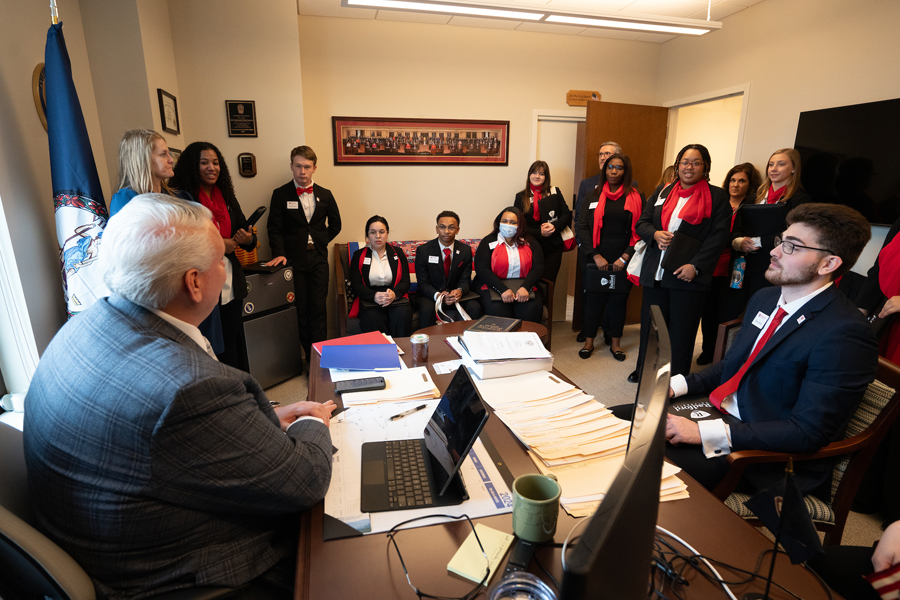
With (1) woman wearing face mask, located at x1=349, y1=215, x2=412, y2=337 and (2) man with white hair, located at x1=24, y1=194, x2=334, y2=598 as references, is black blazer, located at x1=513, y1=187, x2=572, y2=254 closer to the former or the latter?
(1) woman wearing face mask, located at x1=349, y1=215, x2=412, y2=337

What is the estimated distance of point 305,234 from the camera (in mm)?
3580

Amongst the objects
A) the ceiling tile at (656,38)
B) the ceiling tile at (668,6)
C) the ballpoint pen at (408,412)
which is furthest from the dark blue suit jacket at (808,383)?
the ceiling tile at (656,38)

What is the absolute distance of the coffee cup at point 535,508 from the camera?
824mm

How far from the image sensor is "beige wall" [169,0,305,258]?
3416 millimetres

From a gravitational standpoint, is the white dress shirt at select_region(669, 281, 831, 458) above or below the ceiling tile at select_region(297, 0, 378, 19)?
below

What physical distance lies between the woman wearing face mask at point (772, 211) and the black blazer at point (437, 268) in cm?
201

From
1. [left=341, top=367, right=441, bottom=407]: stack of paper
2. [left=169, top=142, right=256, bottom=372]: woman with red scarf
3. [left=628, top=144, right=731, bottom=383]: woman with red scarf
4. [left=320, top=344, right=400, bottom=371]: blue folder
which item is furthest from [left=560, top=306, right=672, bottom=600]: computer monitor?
[left=169, top=142, right=256, bottom=372]: woman with red scarf

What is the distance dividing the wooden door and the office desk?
11.0ft

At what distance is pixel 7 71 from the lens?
1.79 meters

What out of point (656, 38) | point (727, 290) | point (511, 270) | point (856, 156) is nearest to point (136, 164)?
point (511, 270)

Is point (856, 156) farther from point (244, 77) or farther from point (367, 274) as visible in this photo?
point (244, 77)

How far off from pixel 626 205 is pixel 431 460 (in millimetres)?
3249

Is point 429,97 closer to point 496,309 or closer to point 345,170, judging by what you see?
point 345,170

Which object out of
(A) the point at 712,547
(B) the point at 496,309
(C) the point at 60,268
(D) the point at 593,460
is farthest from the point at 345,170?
(A) the point at 712,547
